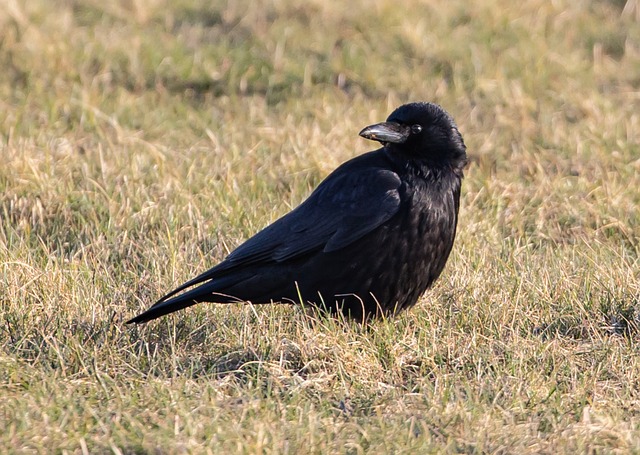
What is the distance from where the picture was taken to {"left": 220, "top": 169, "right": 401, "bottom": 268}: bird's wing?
15.5 feet

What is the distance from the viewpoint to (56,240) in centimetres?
573

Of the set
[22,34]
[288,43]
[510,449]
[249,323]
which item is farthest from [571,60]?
[510,449]

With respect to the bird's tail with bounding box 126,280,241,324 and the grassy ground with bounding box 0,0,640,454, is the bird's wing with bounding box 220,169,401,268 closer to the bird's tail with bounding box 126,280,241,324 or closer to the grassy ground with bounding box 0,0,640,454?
the bird's tail with bounding box 126,280,241,324

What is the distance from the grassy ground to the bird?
13 centimetres

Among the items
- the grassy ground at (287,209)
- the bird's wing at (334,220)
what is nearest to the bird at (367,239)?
the bird's wing at (334,220)

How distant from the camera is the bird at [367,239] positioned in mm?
4688

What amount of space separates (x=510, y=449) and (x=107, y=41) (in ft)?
19.1

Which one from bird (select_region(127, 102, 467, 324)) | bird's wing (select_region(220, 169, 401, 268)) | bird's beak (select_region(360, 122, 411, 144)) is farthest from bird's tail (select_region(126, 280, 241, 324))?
bird's beak (select_region(360, 122, 411, 144))

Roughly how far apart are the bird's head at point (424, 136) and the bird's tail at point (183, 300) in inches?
40.2

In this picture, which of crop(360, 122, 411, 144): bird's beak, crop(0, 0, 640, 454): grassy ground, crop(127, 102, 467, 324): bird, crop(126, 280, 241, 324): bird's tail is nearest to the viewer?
crop(0, 0, 640, 454): grassy ground

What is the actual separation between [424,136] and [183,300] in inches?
52.6

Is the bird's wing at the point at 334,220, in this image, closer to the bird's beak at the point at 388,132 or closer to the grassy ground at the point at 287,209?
the bird's beak at the point at 388,132

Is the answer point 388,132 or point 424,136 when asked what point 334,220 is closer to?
point 388,132

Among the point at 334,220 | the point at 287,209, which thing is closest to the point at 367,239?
the point at 334,220
